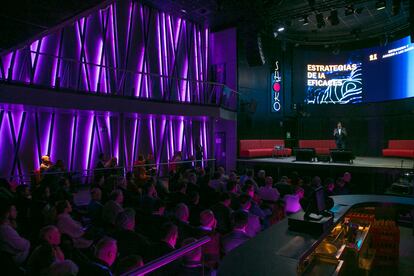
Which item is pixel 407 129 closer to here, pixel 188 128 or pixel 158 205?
pixel 188 128

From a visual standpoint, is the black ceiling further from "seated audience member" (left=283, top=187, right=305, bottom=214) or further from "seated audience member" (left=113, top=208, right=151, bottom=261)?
"seated audience member" (left=283, top=187, right=305, bottom=214)

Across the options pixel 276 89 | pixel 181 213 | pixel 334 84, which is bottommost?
pixel 181 213

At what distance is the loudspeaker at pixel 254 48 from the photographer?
10935mm

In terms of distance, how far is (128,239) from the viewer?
135 inches

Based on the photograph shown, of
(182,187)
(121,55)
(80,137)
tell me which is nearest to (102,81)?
(121,55)

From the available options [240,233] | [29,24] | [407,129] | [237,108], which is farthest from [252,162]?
[29,24]

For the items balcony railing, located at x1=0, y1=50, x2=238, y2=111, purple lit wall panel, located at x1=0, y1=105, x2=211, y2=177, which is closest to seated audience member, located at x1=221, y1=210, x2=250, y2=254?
balcony railing, located at x1=0, y1=50, x2=238, y2=111

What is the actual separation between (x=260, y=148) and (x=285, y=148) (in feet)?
5.82

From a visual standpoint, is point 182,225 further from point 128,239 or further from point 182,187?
point 182,187

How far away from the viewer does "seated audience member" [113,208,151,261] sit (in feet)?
11.0

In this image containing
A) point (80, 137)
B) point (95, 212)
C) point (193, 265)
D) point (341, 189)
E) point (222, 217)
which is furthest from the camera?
point (80, 137)

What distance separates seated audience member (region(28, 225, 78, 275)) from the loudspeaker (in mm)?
9429

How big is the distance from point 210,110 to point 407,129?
8669mm

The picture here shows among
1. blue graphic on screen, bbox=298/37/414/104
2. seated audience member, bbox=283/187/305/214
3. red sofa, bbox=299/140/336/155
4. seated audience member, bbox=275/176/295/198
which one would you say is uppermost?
blue graphic on screen, bbox=298/37/414/104
